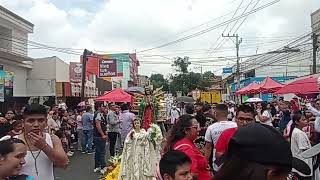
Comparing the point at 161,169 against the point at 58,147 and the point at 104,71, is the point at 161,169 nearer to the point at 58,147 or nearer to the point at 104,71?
the point at 58,147

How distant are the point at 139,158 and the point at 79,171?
4.24m

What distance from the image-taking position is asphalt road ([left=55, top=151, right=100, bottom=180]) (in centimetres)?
1269

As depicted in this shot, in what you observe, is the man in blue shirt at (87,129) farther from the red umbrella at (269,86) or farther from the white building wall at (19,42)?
the white building wall at (19,42)

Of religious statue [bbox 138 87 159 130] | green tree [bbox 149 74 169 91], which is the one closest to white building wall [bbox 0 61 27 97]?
green tree [bbox 149 74 169 91]

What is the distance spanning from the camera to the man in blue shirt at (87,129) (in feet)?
57.3

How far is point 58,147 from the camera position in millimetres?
4055

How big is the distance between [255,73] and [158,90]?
51.7 meters

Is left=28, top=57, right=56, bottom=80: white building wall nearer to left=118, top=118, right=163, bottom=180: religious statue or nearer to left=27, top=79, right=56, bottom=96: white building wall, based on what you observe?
left=27, top=79, right=56, bottom=96: white building wall

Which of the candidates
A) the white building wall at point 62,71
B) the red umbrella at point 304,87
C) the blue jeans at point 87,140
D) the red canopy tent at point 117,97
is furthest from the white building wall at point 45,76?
the red umbrella at point 304,87

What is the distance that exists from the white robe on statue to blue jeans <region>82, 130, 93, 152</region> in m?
7.77

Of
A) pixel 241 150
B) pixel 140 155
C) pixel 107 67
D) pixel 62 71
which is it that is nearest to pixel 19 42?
pixel 62 71

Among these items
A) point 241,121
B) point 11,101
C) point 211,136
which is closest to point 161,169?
point 241,121

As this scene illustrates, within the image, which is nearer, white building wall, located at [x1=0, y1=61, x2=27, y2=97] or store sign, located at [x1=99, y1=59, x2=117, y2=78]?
white building wall, located at [x1=0, y1=61, x2=27, y2=97]

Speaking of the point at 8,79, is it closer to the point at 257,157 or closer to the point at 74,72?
the point at 74,72
